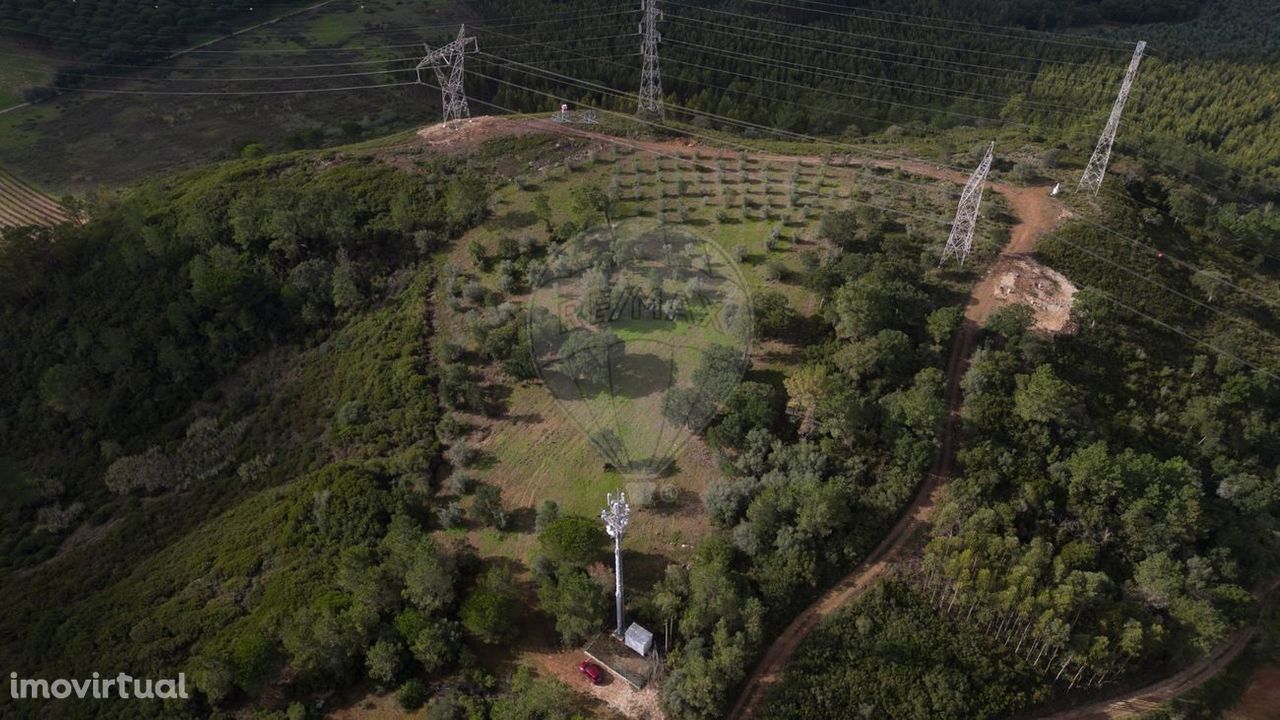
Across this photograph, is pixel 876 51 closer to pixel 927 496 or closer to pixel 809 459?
pixel 927 496

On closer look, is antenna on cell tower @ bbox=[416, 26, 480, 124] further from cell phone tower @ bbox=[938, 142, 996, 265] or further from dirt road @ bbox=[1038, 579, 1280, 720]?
dirt road @ bbox=[1038, 579, 1280, 720]

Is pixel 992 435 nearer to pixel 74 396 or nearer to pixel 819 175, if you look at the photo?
pixel 819 175

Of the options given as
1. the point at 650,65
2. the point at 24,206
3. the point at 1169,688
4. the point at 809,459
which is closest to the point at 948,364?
the point at 809,459

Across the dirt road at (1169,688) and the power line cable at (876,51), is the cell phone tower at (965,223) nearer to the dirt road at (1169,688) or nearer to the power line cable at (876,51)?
the dirt road at (1169,688)

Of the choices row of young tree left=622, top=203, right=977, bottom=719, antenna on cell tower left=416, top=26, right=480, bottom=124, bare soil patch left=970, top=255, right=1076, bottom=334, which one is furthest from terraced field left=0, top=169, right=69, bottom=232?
bare soil patch left=970, top=255, right=1076, bottom=334

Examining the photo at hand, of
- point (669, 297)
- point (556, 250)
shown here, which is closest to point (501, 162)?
point (556, 250)

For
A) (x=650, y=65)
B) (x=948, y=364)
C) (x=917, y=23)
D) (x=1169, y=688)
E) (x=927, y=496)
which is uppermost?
(x=650, y=65)
